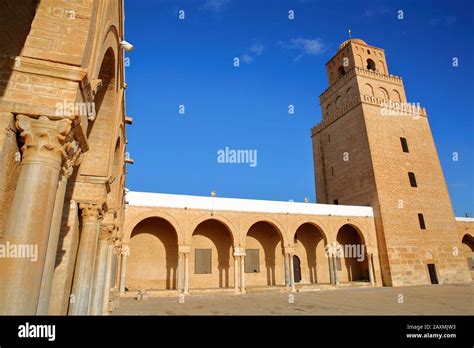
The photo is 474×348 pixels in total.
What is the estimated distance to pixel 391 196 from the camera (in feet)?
66.5

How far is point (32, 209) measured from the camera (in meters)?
2.85

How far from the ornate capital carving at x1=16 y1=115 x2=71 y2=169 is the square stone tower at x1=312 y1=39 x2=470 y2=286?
20.0 metres

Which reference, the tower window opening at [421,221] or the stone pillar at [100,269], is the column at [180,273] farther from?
the tower window opening at [421,221]

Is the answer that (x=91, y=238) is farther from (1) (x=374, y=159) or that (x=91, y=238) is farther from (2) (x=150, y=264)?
(1) (x=374, y=159)

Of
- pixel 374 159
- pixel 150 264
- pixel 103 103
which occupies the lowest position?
pixel 150 264

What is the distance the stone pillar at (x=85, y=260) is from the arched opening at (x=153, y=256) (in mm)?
9945

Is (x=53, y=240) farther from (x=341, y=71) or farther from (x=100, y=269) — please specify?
(x=341, y=71)

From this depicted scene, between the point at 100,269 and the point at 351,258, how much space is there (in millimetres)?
17651

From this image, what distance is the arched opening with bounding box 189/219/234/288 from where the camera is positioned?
17.1m

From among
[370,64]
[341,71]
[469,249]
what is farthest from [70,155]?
[469,249]
